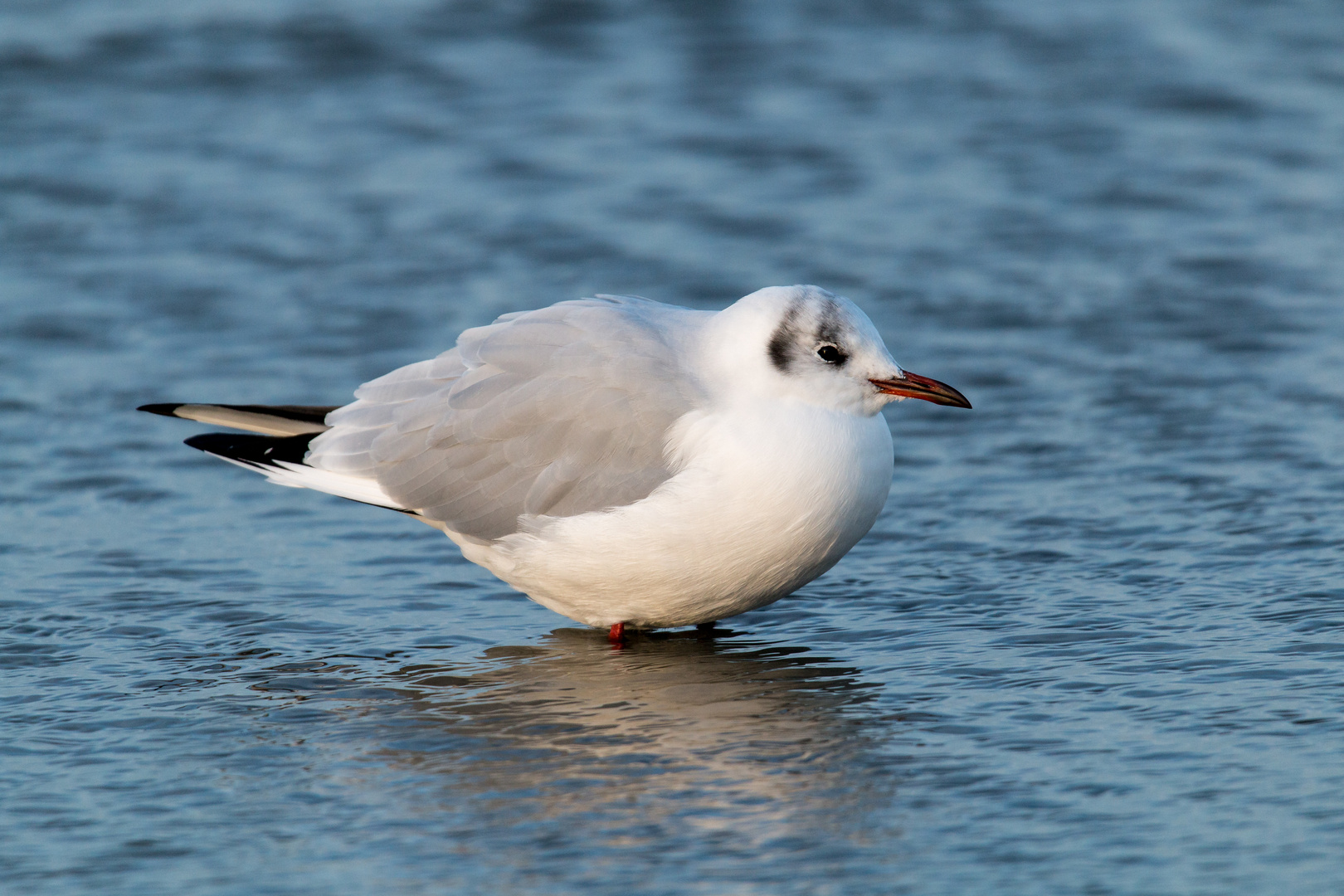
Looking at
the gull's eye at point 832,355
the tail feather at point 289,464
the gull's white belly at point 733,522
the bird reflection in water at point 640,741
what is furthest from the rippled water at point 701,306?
the gull's eye at point 832,355

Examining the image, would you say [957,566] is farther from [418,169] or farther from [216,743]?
[418,169]

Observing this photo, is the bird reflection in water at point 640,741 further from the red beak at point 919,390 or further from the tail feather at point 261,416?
the tail feather at point 261,416

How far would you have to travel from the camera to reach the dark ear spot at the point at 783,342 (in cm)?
586

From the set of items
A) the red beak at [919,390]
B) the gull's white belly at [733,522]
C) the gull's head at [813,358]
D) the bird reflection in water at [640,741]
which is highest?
the gull's head at [813,358]

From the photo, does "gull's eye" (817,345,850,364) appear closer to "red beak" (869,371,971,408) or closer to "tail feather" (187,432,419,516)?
"red beak" (869,371,971,408)

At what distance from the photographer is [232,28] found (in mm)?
13953

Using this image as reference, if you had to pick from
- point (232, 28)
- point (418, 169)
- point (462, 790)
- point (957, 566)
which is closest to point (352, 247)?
point (418, 169)

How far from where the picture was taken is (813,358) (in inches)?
231

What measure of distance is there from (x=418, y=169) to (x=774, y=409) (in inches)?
266

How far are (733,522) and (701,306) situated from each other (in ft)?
14.0

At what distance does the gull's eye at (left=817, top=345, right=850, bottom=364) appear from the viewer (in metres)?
5.90

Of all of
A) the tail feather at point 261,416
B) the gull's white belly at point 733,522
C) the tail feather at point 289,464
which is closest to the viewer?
the gull's white belly at point 733,522

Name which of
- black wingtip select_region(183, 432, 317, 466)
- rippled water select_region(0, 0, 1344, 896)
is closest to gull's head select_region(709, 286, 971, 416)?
rippled water select_region(0, 0, 1344, 896)

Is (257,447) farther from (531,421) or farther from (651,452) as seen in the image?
(651,452)
